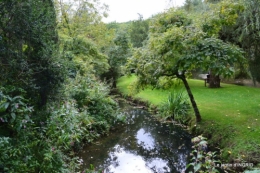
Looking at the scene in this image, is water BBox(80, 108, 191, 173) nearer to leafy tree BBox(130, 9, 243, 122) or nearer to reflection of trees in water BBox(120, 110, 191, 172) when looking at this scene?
reflection of trees in water BBox(120, 110, 191, 172)

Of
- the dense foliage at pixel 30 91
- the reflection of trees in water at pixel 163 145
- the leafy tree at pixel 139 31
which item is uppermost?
the leafy tree at pixel 139 31

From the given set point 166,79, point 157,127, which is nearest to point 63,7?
point 166,79

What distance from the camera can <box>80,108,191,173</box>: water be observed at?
5335mm

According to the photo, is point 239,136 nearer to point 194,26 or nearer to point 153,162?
point 153,162

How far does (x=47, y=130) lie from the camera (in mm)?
3619

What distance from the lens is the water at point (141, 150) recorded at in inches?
210

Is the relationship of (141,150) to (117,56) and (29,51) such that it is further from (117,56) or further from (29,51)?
(117,56)

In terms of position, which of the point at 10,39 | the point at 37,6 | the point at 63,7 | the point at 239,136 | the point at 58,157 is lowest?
the point at 239,136

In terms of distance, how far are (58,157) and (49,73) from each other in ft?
4.80

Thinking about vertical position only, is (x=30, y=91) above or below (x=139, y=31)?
below

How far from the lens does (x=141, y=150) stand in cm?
642

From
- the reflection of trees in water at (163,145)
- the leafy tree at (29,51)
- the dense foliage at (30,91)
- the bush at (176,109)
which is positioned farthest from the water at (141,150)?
the leafy tree at (29,51)

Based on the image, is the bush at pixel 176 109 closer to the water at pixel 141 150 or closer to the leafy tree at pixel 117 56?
the water at pixel 141 150

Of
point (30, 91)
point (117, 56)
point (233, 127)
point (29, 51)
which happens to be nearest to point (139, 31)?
point (117, 56)
